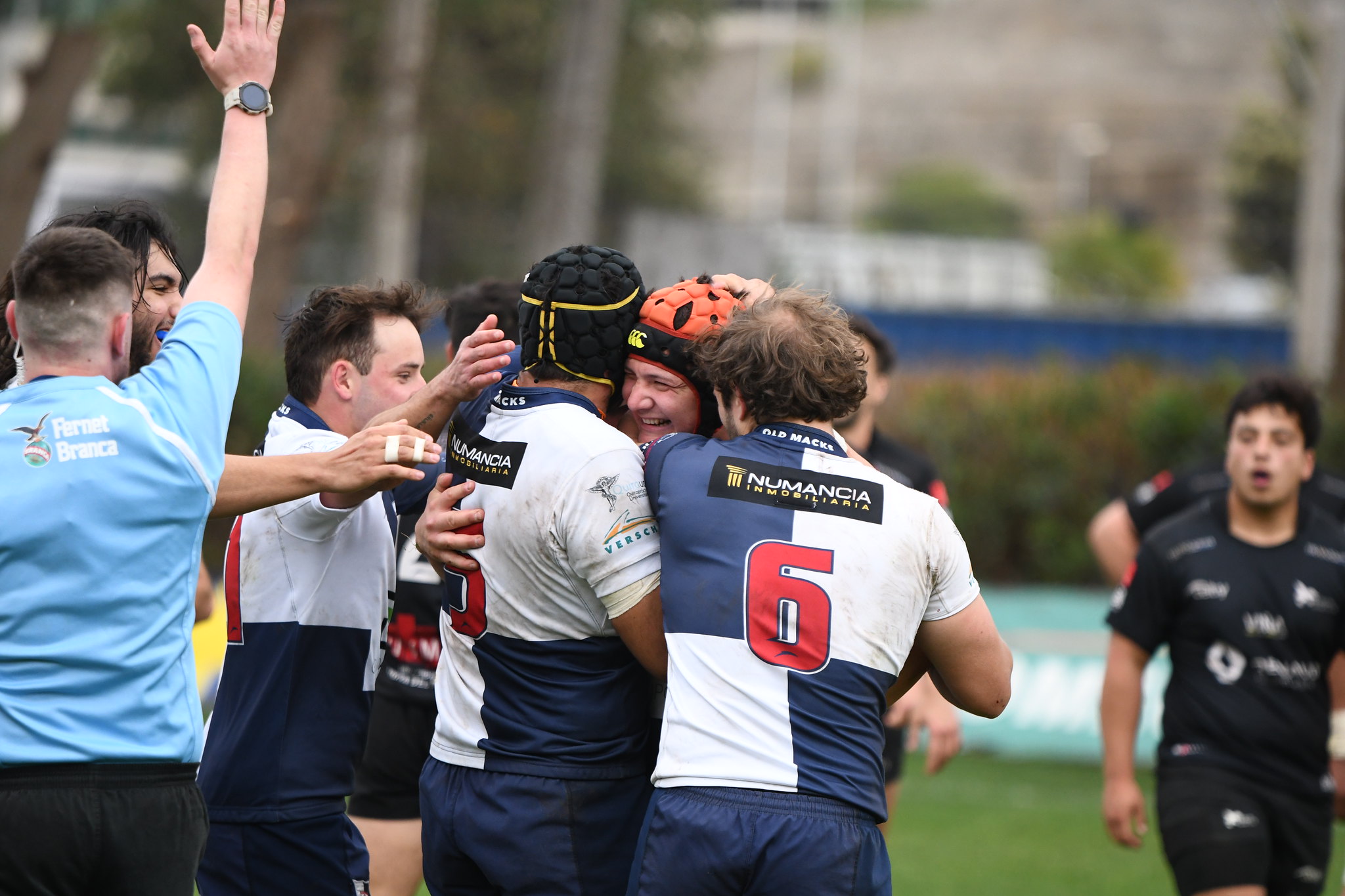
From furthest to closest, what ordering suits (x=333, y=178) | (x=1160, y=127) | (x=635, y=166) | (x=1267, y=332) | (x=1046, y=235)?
(x=1160, y=127) < (x=1046, y=235) < (x=635, y=166) < (x=1267, y=332) < (x=333, y=178)

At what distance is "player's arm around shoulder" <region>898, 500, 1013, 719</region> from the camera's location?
11.0 ft

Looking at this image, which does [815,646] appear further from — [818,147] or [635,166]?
[818,147]

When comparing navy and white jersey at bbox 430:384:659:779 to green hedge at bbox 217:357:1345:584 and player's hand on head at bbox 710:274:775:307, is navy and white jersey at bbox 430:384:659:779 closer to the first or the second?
player's hand on head at bbox 710:274:775:307

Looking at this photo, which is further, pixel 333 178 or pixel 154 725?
pixel 333 178

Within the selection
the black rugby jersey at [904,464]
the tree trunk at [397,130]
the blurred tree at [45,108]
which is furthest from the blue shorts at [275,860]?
the tree trunk at [397,130]

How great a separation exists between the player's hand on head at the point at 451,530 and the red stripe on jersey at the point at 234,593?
0.69 m

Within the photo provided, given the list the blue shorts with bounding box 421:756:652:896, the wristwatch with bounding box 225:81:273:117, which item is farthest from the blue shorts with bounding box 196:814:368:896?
the wristwatch with bounding box 225:81:273:117

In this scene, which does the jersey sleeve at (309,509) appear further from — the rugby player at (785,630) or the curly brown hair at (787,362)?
the curly brown hair at (787,362)

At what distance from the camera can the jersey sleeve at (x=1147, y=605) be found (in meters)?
5.68

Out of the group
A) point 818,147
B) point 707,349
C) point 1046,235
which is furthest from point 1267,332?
point 818,147

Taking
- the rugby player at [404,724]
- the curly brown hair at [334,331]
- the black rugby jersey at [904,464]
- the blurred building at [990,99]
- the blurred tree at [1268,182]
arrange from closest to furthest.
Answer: the curly brown hair at [334,331], the rugby player at [404,724], the black rugby jersey at [904,464], the blurred tree at [1268,182], the blurred building at [990,99]

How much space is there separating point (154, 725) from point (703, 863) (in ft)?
4.02

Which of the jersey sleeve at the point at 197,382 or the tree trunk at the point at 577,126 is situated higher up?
the tree trunk at the point at 577,126

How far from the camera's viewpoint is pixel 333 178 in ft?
56.0
